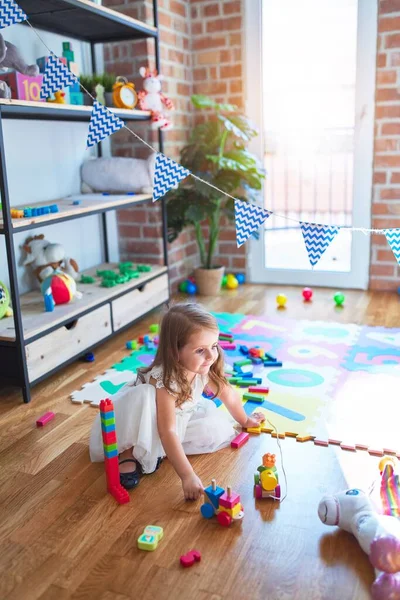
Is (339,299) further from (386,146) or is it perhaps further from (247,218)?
(247,218)

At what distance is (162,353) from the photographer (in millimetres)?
1757

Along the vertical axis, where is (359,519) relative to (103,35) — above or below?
below

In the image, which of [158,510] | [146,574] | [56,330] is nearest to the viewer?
[146,574]

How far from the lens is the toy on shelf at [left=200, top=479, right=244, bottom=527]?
1.51 m

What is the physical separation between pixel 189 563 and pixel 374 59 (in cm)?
→ 304

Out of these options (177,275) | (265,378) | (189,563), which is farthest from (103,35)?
(189,563)

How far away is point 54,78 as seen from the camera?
2375mm

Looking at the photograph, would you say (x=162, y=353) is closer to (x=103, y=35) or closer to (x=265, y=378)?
(x=265, y=378)

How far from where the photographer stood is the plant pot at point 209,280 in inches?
147

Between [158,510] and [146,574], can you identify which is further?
[158,510]

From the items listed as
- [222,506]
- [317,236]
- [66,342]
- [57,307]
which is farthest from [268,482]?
[57,307]

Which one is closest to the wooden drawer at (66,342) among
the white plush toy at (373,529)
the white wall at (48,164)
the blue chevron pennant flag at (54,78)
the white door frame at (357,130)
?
the white wall at (48,164)

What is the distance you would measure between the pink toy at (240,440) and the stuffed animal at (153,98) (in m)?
1.81

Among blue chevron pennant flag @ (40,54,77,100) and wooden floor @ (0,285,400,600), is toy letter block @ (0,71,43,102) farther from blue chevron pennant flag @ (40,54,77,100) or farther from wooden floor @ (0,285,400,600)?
wooden floor @ (0,285,400,600)
